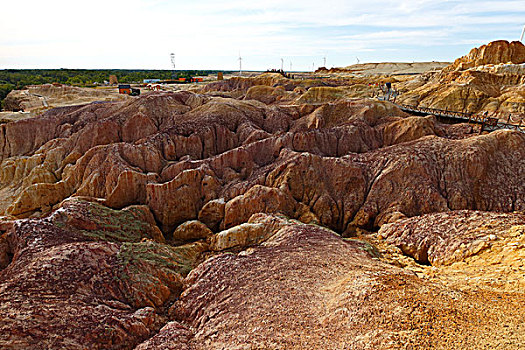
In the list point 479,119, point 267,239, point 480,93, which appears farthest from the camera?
point 480,93

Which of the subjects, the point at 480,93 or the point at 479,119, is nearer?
the point at 479,119

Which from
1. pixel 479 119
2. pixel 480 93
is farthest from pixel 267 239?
pixel 480 93

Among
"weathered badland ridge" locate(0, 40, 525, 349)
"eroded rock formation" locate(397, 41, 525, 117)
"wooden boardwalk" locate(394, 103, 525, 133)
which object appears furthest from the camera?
"eroded rock formation" locate(397, 41, 525, 117)

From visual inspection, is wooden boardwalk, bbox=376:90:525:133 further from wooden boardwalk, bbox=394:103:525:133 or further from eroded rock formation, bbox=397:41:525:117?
eroded rock formation, bbox=397:41:525:117

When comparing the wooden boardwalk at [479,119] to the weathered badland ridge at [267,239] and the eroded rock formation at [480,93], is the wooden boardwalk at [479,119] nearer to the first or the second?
the weathered badland ridge at [267,239]

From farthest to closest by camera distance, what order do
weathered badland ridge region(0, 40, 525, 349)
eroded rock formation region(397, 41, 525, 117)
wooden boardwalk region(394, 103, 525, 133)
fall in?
1. eroded rock formation region(397, 41, 525, 117)
2. wooden boardwalk region(394, 103, 525, 133)
3. weathered badland ridge region(0, 40, 525, 349)

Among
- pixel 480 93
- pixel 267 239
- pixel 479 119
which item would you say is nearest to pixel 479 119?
pixel 479 119

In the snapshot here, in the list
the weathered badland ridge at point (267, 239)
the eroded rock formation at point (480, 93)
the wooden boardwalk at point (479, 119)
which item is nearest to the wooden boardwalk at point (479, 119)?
the wooden boardwalk at point (479, 119)

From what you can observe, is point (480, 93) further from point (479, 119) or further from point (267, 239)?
point (267, 239)

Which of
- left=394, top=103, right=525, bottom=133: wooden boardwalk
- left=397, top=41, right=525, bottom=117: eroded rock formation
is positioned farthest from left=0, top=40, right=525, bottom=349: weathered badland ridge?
left=397, top=41, right=525, bottom=117: eroded rock formation

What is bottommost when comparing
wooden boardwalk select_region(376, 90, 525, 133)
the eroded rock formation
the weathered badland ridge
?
the weathered badland ridge

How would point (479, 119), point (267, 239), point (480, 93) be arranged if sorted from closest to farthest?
1. point (267, 239)
2. point (479, 119)
3. point (480, 93)

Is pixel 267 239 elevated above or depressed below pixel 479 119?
below

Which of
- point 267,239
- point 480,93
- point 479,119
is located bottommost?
point 267,239
